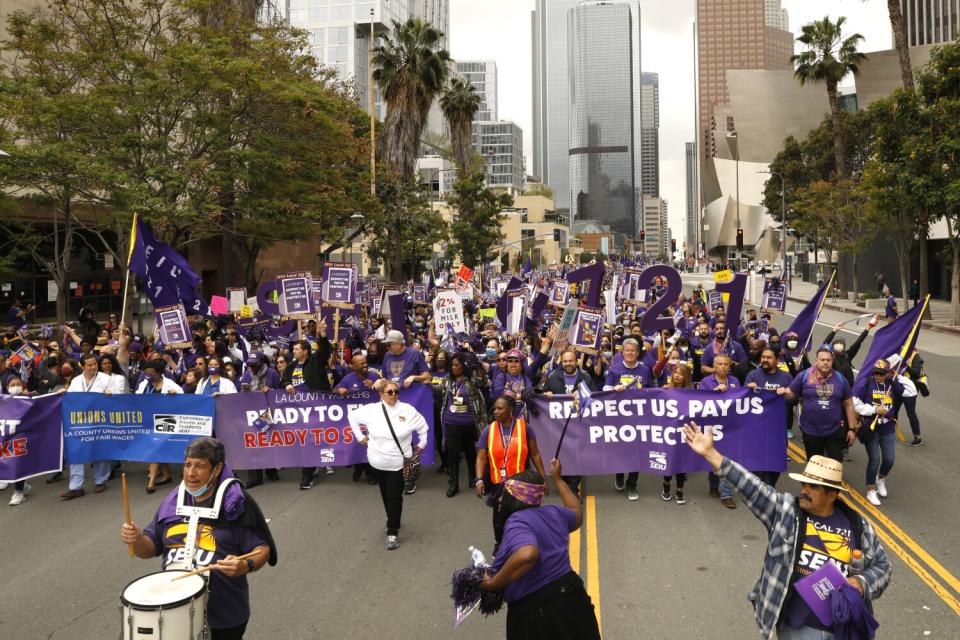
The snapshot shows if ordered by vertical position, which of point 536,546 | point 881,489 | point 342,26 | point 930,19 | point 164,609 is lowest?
point 881,489

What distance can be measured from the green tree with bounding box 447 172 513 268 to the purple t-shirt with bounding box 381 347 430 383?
37.1 meters

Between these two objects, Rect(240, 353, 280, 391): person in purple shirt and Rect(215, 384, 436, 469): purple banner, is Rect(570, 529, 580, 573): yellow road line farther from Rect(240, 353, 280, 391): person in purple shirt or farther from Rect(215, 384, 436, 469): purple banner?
Rect(240, 353, 280, 391): person in purple shirt

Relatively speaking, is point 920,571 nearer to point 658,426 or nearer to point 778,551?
→ point 658,426

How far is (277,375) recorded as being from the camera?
10.4 metres

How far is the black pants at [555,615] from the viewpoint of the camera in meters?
3.47

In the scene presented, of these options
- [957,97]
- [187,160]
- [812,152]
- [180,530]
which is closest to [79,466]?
[180,530]

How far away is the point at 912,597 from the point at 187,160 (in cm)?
1890

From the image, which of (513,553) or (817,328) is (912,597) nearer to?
(513,553)

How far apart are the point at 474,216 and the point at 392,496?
4103cm

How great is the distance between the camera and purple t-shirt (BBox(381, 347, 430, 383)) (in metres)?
9.38

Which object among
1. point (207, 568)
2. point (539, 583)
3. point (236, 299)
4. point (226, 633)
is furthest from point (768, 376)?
point (236, 299)

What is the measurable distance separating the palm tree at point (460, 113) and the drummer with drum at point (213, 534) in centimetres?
4327

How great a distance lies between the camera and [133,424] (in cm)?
907

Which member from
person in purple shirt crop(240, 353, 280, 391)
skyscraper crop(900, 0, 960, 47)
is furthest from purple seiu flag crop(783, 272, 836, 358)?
skyscraper crop(900, 0, 960, 47)
